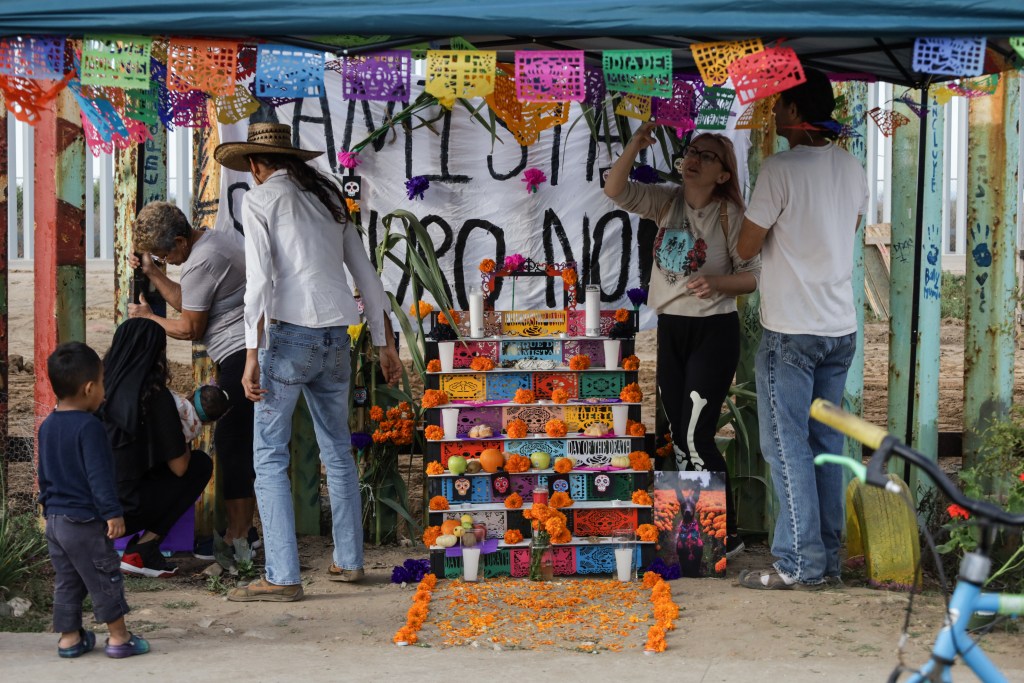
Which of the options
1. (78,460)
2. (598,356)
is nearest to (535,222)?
(598,356)

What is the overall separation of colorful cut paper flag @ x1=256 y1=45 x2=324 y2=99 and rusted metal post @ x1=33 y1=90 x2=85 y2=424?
2.03 metres

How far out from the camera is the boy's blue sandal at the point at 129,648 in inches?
159

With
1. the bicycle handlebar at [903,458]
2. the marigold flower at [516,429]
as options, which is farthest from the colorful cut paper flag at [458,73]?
the bicycle handlebar at [903,458]

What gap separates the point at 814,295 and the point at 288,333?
2.03 m

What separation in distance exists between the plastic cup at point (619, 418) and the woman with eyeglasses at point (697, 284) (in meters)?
0.22

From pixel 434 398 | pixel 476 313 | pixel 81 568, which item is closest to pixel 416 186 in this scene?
pixel 476 313

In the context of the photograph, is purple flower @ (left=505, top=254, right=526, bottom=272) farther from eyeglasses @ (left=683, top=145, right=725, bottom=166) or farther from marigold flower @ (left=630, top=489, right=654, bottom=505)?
marigold flower @ (left=630, top=489, right=654, bottom=505)

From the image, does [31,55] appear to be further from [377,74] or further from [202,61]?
[377,74]

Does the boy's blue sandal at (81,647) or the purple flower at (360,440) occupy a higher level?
the purple flower at (360,440)

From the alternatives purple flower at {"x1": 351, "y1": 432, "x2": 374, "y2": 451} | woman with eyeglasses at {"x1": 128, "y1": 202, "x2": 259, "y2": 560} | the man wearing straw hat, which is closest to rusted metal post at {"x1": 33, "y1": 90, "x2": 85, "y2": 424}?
woman with eyeglasses at {"x1": 128, "y1": 202, "x2": 259, "y2": 560}

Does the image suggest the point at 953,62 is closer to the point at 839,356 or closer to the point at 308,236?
the point at 839,356

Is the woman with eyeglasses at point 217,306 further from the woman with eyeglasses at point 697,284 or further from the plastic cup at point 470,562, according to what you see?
the woman with eyeglasses at point 697,284

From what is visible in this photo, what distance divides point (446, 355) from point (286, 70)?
5.64ft

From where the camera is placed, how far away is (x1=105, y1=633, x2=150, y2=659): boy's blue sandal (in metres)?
4.05
